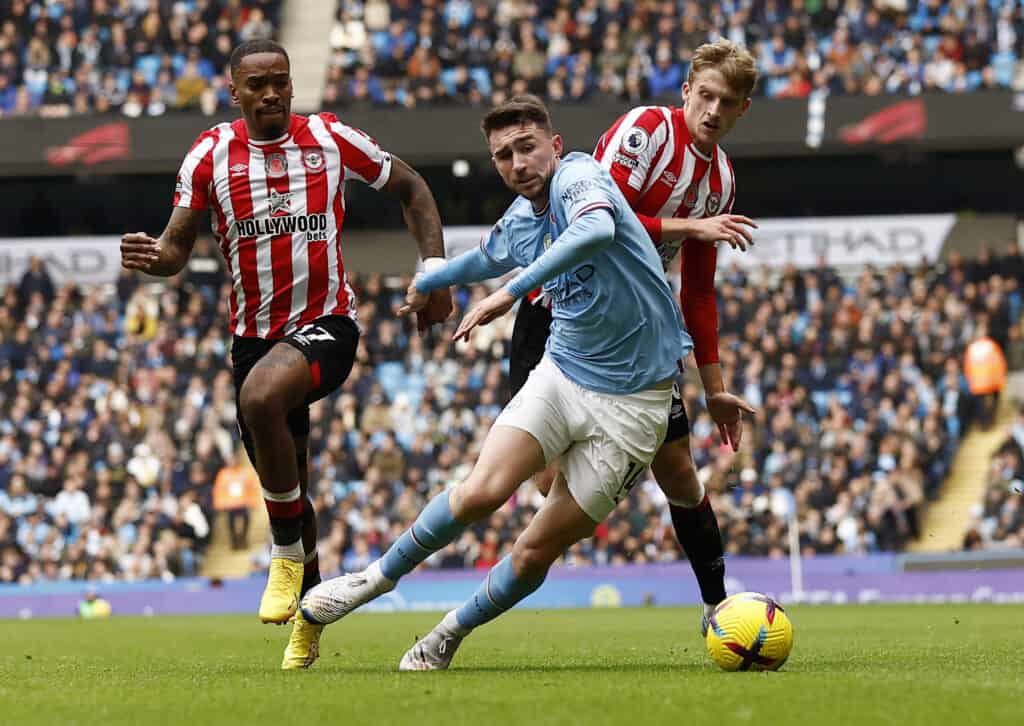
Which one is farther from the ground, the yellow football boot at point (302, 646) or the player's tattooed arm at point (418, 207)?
the player's tattooed arm at point (418, 207)

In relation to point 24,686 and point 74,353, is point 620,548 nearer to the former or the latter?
point 74,353

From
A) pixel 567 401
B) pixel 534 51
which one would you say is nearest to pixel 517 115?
pixel 567 401

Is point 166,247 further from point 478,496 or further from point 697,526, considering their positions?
point 697,526

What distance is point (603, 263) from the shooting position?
668cm

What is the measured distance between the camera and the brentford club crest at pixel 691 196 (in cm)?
761

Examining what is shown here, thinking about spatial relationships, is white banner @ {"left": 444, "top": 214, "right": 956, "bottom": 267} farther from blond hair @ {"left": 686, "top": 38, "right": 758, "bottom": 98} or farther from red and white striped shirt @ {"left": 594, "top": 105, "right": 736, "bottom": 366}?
blond hair @ {"left": 686, "top": 38, "right": 758, "bottom": 98}

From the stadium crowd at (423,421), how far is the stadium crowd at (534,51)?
302 cm

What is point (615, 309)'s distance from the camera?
263 inches

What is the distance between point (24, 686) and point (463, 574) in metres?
13.5

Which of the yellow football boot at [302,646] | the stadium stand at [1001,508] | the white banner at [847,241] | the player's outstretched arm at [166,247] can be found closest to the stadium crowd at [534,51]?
the white banner at [847,241]

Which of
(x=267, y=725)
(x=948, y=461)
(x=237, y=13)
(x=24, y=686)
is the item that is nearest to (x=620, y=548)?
(x=948, y=461)

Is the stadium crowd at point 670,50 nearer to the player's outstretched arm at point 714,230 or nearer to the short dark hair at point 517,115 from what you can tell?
the player's outstretched arm at point 714,230

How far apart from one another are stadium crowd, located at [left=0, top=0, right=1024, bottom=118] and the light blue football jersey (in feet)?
63.0

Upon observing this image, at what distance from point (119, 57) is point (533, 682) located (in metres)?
22.7
